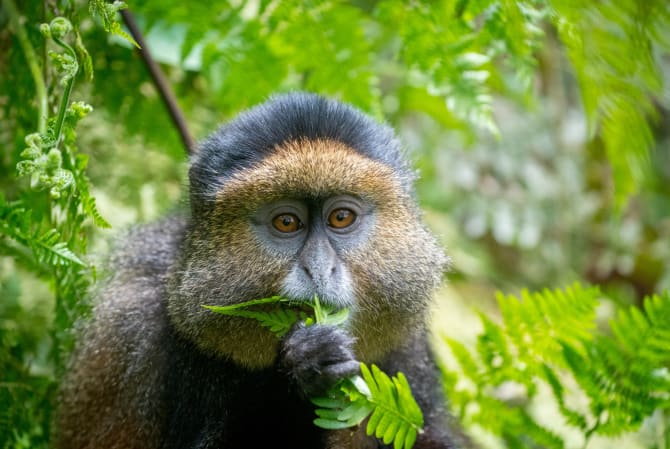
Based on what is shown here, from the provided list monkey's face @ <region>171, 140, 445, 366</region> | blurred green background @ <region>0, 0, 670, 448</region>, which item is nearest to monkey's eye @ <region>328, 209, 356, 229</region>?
monkey's face @ <region>171, 140, 445, 366</region>

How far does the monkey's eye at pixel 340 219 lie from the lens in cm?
382

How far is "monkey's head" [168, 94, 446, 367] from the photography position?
12.2 ft

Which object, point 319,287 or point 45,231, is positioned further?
point 45,231

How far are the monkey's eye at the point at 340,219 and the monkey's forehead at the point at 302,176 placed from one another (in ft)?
0.34

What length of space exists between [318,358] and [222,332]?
762 mm

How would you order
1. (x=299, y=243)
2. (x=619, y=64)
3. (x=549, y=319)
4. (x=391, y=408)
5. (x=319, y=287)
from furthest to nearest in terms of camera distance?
(x=549, y=319)
(x=299, y=243)
(x=319, y=287)
(x=619, y=64)
(x=391, y=408)

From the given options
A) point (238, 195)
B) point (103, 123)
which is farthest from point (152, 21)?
point (238, 195)

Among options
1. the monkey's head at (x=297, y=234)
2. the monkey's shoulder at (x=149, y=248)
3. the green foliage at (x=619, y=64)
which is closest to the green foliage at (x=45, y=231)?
the monkey's shoulder at (x=149, y=248)

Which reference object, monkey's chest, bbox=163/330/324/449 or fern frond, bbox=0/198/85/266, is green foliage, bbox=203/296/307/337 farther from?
fern frond, bbox=0/198/85/266

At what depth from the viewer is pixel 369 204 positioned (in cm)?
392

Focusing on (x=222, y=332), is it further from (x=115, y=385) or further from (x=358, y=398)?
(x=358, y=398)

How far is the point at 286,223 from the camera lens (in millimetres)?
3768

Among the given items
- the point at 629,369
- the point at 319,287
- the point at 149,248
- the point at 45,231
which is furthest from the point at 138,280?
the point at 629,369

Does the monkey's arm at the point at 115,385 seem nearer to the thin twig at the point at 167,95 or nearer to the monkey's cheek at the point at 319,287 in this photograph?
the monkey's cheek at the point at 319,287
